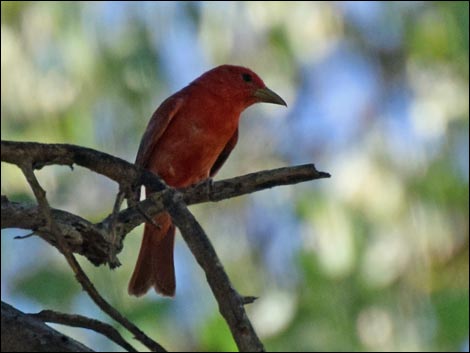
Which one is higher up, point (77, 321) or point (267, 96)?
point (267, 96)

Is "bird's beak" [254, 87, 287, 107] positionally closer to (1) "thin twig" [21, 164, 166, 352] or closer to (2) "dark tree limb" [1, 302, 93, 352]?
(1) "thin twig" [21, 164, 166, 352]

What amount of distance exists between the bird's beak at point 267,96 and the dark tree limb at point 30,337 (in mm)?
2328

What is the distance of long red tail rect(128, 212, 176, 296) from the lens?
341cm

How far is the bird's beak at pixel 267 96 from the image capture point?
3.88m

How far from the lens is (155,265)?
3.42 meters

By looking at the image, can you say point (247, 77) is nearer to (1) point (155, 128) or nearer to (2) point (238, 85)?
(2) point (238, 85)

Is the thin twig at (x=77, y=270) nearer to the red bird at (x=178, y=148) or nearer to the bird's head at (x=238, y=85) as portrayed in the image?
the red bird at (x=178, y=148)

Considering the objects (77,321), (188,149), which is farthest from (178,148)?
(77,321)

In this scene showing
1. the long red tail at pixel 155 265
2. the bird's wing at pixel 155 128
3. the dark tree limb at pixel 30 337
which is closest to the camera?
the dark tree limb at pixel 30 337

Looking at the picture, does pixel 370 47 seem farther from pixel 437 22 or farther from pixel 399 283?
pixel 399 283

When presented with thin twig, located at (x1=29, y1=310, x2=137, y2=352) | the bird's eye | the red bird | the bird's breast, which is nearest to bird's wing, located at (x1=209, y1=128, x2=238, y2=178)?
the red bird

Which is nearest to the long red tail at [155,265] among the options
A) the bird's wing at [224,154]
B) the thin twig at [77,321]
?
the bird's wing at [224,154]

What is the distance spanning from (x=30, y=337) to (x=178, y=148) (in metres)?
2.05

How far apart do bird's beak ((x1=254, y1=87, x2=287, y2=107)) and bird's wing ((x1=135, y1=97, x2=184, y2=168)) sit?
379mm
